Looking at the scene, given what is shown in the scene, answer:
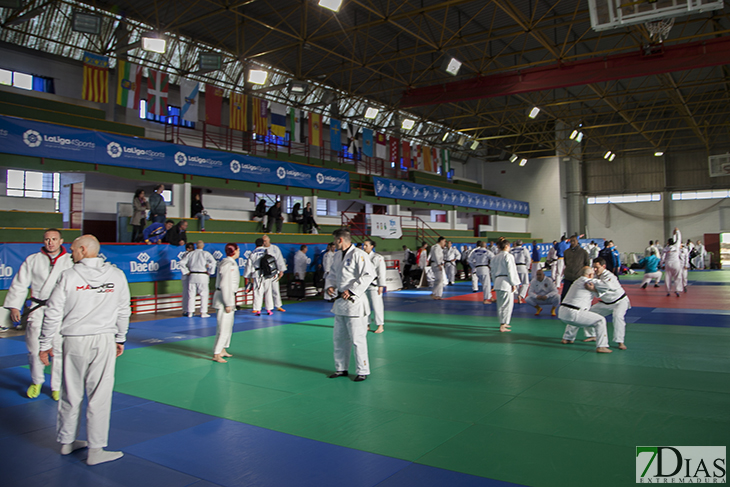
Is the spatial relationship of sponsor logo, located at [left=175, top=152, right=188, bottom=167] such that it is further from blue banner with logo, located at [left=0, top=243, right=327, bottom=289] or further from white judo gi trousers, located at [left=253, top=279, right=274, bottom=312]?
white judo gi trousers, located at [left=253, top=279, right=274, bottom=312]

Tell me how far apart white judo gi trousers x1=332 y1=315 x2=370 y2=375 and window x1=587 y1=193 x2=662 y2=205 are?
40.9 meters

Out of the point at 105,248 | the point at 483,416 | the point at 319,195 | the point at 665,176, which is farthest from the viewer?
the point at 665,176

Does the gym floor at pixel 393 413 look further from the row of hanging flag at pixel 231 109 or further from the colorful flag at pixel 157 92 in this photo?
the colorful flag at pixel 157 92

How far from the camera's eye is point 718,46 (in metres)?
17.8

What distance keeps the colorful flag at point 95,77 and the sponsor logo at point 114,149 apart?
11.6 ft

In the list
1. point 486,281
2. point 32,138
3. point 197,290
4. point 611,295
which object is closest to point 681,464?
point 611,295

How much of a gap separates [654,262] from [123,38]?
23.3 meters

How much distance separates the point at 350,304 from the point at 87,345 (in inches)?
131

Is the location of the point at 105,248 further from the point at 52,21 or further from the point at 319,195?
the point at 52,21

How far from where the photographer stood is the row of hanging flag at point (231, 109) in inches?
719

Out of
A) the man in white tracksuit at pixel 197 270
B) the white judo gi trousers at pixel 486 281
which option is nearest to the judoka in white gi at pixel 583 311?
the white judo gi trousers at pixel 486 281

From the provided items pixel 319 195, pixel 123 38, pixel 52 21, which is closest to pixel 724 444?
pixel 319 195

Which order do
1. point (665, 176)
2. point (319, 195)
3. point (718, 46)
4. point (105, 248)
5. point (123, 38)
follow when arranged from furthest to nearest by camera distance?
point (665, 176) → point (319, 195) → point (123, 38) → point (718, 46) → point (105, 248)

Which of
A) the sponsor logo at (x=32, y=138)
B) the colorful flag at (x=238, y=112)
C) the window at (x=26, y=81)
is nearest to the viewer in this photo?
the sponsor logo at (x=32, y=138)
